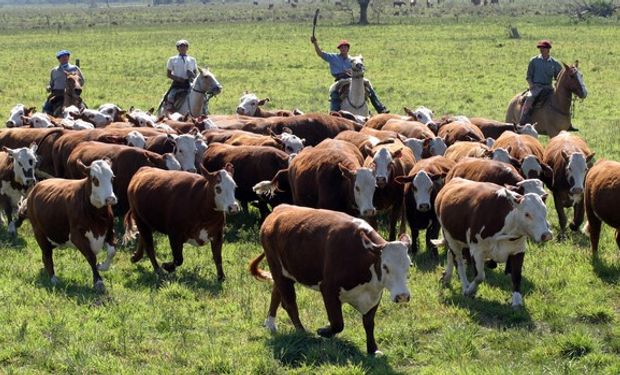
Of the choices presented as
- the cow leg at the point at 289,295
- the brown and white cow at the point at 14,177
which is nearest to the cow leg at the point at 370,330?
the cow leg at the point at 289,295

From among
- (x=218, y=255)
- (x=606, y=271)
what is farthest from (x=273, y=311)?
(x=606, y=271)

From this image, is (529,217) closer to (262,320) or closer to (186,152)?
(262,320)

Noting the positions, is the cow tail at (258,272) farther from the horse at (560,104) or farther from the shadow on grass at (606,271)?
the horse at (560,104)

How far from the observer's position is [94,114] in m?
17.0

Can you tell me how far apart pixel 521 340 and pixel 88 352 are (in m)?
3.66

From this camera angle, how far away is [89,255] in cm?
998

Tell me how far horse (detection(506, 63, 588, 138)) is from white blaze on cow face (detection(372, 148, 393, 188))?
319 inches

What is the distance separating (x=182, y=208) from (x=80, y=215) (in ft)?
3.65

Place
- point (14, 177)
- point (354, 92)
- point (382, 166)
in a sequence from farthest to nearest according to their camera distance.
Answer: point (354, 92) → point (14, 177) → point (382, 166)

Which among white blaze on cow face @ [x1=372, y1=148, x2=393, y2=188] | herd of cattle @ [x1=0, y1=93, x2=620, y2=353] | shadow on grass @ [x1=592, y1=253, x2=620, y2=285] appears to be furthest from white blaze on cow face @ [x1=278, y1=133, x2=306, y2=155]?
shadow on grass @ [x1=592, y1=253, x2=620, y2=285]

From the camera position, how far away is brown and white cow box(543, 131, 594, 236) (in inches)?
462

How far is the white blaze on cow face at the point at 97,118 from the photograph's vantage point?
16906 mm

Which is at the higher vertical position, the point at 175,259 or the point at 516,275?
the point at 516,275

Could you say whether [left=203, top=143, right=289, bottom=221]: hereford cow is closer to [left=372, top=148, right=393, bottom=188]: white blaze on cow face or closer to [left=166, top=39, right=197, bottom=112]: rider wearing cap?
[left=372, top=148, right=393, bottom=188]: white blaze on cow face
